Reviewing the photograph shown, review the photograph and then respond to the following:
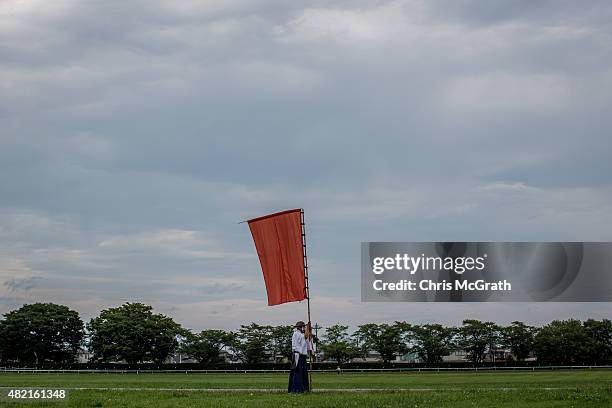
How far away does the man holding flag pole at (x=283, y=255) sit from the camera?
31.3 metres

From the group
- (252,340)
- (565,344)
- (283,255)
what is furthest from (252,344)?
(283,255)

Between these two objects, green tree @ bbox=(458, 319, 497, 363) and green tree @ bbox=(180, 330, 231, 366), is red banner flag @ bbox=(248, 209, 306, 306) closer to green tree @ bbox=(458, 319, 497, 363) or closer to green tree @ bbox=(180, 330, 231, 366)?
green tree @ bbox=(458, 319, 497, 363)

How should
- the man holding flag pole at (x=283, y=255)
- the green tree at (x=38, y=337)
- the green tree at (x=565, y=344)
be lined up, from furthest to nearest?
the green tree at (x=38, y=337)
the green tree at (x=565, y=344)
the man holding flag pole at (x=283, y=255)

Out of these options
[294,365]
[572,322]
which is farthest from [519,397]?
[572,322]

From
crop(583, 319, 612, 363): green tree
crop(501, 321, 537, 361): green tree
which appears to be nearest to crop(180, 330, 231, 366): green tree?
crop(501, 321, 537, 361): green tree

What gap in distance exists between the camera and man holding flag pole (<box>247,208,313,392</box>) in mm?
31328

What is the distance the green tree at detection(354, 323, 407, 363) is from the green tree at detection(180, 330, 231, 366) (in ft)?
71.4

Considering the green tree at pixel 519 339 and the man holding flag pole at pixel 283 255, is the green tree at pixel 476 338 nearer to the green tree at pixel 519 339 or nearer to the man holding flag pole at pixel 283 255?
the green tree at pixel 519 339

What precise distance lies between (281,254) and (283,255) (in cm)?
8

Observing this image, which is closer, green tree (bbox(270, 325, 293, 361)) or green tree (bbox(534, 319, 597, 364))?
green tree (bbox(534, 319, 597, 364))

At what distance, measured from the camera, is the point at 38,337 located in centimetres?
14162

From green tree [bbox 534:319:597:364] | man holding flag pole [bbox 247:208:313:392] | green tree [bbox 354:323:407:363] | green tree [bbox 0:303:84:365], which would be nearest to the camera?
man holding flag pole [bbox 247:208:313:392]

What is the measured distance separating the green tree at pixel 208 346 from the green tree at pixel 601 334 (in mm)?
54171

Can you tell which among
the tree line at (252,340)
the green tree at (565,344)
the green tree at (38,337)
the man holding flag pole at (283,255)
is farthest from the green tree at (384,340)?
the man holding flag pole at (283,255)
